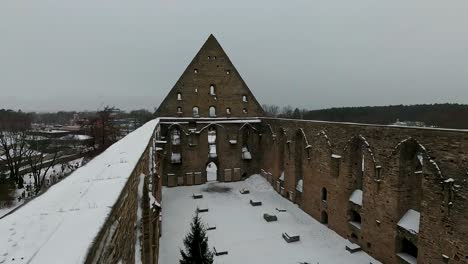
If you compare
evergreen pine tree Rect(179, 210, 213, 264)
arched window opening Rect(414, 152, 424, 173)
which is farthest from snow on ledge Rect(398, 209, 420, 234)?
evergreen pine tree Rect(179, 210, 213, 264)

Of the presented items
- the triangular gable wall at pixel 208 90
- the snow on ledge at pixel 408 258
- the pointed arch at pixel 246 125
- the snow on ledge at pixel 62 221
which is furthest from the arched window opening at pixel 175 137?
the snow on ledge at pixel 62 221

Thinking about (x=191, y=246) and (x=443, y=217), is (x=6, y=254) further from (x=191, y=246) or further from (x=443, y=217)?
(x=443, y=217)

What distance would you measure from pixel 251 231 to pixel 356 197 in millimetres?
5395

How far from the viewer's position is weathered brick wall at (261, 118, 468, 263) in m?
9.40

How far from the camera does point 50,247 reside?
2.68 meters

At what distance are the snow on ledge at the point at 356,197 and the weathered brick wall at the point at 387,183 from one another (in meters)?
0.21

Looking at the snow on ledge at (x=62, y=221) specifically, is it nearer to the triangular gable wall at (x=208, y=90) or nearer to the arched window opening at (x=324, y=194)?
the arched window opening at (x=324, y=194)

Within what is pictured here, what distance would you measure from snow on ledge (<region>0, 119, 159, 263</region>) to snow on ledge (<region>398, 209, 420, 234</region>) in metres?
10.3

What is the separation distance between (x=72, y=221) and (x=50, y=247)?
0.63 m

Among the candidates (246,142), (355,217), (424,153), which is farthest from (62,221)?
(246,142)

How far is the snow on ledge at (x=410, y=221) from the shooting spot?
35.9ft

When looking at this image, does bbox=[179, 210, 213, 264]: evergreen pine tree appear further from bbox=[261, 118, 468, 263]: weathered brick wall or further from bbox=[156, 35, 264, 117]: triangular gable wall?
bbox=[156, 35, 264, 117]: triangular gable wall

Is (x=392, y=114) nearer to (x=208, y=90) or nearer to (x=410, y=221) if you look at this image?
(x=208, y=90)

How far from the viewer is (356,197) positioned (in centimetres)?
1427
